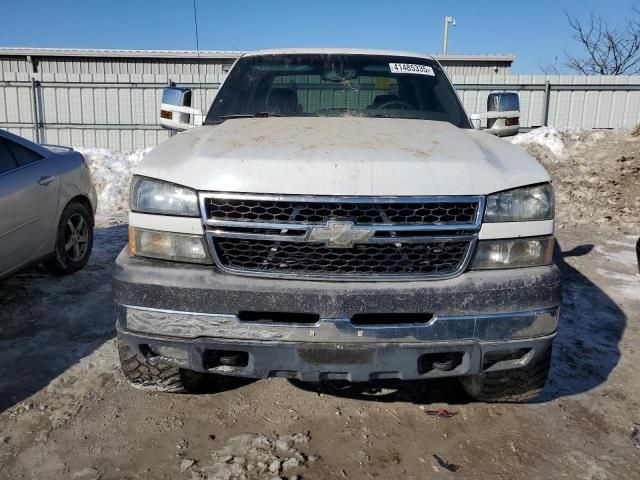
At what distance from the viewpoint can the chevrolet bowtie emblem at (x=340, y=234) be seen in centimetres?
234

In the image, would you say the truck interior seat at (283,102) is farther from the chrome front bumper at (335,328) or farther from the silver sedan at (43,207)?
the silver sedan at (43,207)

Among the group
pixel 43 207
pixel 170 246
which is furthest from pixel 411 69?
pixel 43 207

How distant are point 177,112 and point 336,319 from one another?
2.37m

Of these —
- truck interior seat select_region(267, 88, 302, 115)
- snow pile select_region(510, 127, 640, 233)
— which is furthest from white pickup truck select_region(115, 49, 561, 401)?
snow pile select_region(510, 127, 640, 233)

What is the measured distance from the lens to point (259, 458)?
2562mm

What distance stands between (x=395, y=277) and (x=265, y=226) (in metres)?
0.61

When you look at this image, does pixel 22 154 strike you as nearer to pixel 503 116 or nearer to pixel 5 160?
pixel 5 160

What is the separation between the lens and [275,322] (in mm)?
2371

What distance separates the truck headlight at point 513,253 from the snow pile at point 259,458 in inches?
46.9

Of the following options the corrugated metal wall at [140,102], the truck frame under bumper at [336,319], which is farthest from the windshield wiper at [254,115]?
the corrugated metal wall at [140,102]

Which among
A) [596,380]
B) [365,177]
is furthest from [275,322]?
[596,380]

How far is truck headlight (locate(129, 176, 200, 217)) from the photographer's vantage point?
2436 millimetres

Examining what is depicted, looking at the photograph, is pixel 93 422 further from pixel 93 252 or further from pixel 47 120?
pixel 47 120

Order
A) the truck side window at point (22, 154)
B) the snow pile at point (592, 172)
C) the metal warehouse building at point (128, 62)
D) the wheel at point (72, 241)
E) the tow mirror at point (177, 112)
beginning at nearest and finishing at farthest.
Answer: the tow mirror at point (177, 112)
the truck side window at point (22, 154)
the wheel at point (72, 241)
the snow pile at point (592, 172)
the metal warehouse building at point (128, 62)
